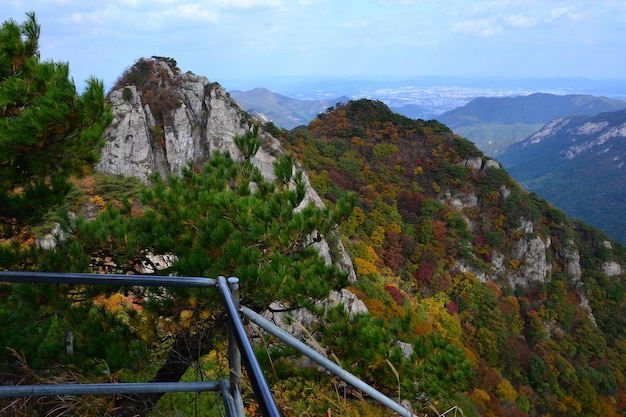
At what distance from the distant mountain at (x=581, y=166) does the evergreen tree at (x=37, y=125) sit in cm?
8510

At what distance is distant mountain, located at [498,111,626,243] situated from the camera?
81.7 meters

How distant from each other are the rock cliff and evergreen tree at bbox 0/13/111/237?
1674 cm

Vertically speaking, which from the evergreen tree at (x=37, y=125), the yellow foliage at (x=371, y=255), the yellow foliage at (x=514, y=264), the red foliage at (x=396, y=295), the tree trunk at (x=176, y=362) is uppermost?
the evergreen tree at (x=37, y=125)

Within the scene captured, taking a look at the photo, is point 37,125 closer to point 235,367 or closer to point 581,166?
point 235,367

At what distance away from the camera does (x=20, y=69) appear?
3.13 meters

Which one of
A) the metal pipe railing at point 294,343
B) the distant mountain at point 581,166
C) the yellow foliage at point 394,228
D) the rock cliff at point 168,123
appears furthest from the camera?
the distant mountain at point 581,166

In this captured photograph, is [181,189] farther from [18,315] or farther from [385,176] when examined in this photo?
[385,176]

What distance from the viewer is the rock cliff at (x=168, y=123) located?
20.3 meters

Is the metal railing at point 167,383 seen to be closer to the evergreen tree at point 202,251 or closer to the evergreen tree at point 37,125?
the evergreen tree at point 202,251

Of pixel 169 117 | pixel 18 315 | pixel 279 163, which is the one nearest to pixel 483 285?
pixel 169 117

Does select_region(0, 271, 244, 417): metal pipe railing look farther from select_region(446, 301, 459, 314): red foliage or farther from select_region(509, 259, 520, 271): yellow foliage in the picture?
select_region(509, 259, 520, 271): yellow foliage

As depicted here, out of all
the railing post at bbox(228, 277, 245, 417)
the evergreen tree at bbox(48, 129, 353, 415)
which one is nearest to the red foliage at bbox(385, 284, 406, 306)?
the evergreen tree at bbox(48, 129, 353, 415)

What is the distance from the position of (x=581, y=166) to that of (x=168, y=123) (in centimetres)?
12405

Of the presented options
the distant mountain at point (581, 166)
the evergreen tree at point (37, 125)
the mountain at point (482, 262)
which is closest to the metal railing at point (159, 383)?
the evergreen tree at point (37, 125)
